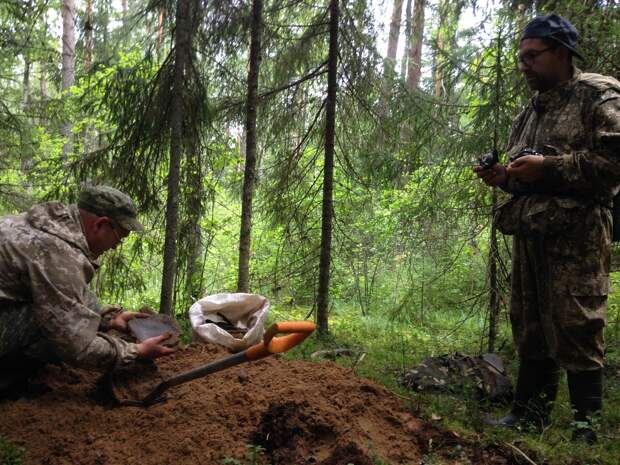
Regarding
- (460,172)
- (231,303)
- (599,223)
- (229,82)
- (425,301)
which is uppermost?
(229,82)

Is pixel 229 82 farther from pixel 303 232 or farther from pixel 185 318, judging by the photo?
pixel 185 318

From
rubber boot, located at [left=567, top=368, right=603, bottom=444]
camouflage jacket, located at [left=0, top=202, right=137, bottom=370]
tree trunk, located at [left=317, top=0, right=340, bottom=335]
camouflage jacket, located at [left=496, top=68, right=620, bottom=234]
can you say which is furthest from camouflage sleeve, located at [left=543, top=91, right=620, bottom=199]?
tree trunk, located at [left=317, top=0, right=340, bottom=335]

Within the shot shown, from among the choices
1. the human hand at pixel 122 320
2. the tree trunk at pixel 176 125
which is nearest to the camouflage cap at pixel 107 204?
the human hand at pixel 122 320

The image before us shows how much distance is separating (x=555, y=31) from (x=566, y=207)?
1017 mm

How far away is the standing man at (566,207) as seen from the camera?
268 centimetres

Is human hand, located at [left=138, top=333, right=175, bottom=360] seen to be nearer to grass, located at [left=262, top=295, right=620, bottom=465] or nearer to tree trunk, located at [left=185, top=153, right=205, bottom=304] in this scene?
grass, located at [left=262, top=295, right=620, bottom=465]

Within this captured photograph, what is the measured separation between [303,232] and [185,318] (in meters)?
1.83

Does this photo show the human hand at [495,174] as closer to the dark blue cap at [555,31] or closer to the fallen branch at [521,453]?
the dark blue cap at [555,31]

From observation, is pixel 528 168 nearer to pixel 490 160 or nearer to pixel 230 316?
pixel 490 160

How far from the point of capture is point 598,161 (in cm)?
261

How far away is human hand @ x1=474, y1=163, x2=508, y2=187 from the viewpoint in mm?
3014

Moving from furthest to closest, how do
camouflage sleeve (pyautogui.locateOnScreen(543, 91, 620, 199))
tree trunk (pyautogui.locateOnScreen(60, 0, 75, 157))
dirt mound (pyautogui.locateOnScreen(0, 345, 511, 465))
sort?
tree trunk (pyautogui.locateOnScreen(60, 0, 75, 157)) → camouflage sleeve (pyautogui.locateOnScreen(543, 91, 620, 199)) → dirt mound (pyautogui.locateOnScreen(0, 345, 511, 465))

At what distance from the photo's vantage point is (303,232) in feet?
20.1

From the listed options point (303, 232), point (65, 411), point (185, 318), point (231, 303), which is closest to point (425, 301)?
point (303, 232)
